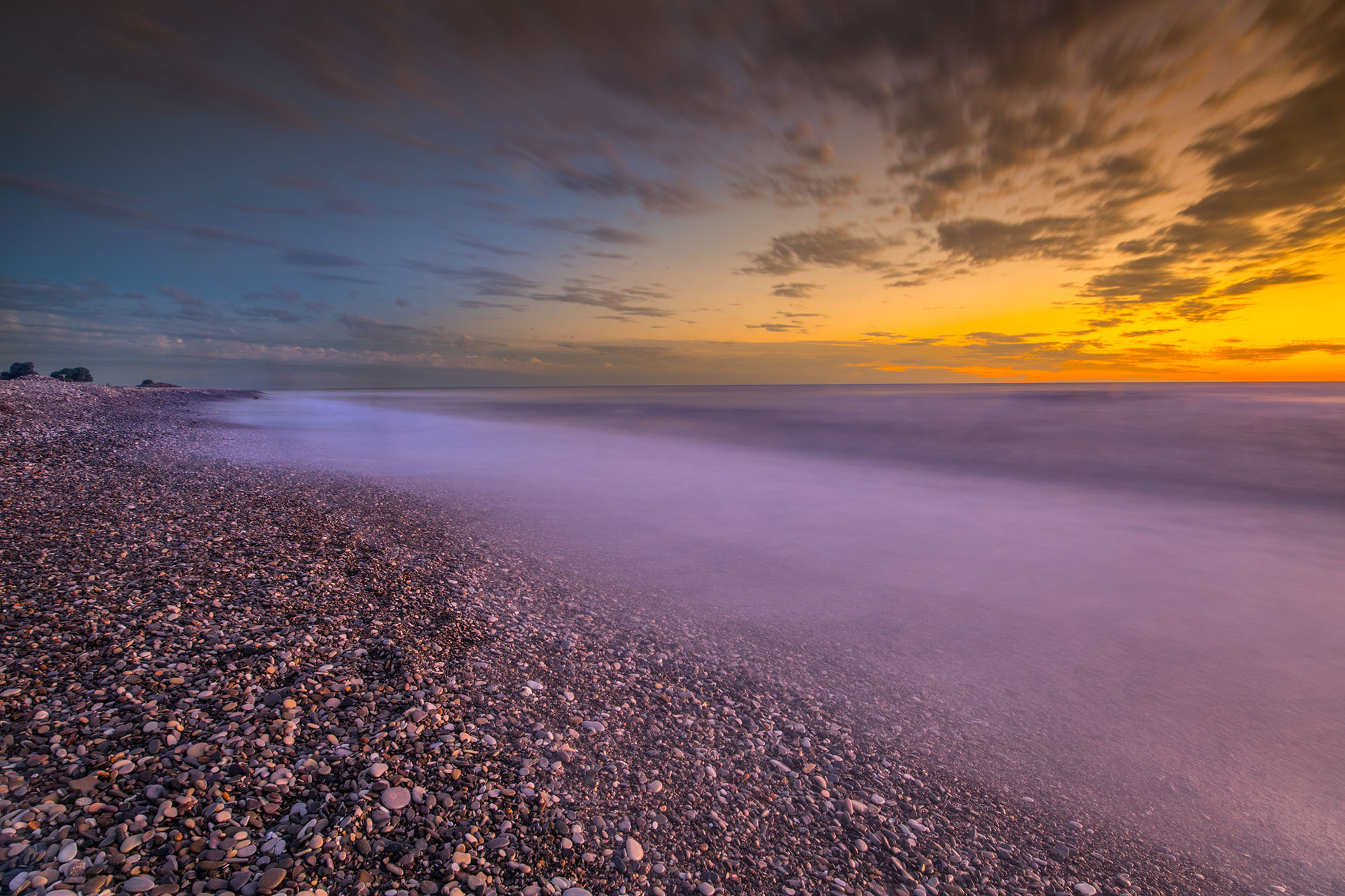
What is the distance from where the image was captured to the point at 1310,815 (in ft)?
12.7

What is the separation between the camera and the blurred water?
4.34m

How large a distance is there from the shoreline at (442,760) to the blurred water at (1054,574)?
856 mm

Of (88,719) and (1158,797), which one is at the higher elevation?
(88,719)

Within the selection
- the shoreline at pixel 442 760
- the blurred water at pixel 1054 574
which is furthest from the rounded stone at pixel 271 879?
the blurred water at pixel 1054 574

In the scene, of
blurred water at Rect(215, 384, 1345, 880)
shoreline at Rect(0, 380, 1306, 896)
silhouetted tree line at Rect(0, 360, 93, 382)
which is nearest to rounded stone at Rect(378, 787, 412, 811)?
shoreline at Rect(0, 380, 1306, 896)

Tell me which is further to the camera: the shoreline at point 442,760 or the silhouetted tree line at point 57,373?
the silhouetted tree line at point 57,373

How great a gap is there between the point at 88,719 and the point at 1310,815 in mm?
8147

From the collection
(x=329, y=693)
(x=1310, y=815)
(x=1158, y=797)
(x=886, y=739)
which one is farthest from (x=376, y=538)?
(x=1310, y=815)

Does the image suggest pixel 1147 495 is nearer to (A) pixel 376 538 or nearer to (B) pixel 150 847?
(A) pixel 376 538

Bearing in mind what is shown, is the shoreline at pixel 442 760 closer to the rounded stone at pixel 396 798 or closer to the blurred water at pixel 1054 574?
the rounded stone at pixel 396 798

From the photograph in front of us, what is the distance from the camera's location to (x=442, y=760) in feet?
12.4

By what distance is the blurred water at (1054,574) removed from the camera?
14.3ft

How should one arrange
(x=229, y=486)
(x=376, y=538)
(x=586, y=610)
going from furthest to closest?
(x=229, y=486) → (x=376, y=538) → (x=586, y=610)

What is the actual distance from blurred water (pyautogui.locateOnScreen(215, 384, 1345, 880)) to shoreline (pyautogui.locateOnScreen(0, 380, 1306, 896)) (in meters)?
0.86
